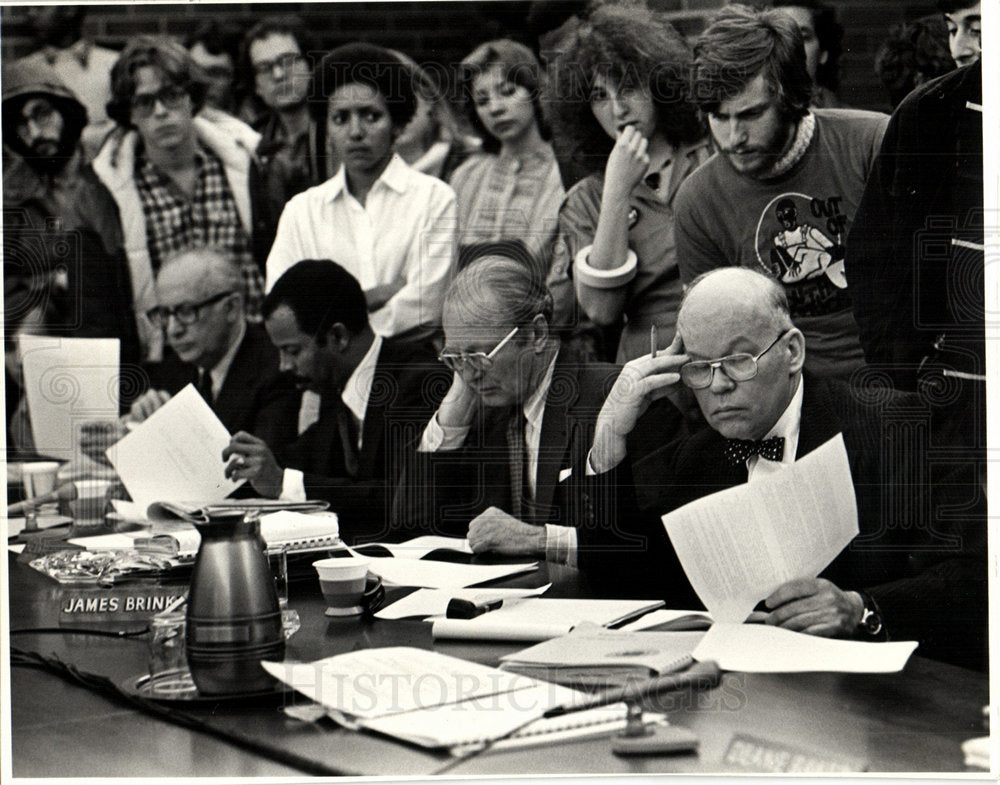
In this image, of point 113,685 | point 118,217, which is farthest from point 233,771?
point 118,217

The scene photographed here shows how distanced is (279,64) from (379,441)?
3.11ft

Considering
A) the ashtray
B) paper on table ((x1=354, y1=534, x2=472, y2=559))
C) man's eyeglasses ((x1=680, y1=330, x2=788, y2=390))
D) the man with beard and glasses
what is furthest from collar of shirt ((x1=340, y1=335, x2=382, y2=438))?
the ashtray

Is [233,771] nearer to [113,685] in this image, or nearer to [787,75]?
[113,685]

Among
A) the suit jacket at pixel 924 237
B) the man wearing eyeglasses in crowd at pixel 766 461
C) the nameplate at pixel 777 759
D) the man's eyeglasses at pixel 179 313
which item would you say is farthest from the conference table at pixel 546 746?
the man's eyeglasses at pixel 179 313

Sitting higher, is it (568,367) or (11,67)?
(11,67)

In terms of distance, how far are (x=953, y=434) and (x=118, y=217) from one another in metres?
2.09

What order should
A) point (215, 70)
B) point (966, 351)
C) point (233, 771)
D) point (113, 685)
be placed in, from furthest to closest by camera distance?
point (215, 70) → point (966, 351) → point (113, 685) → point (233, 771)

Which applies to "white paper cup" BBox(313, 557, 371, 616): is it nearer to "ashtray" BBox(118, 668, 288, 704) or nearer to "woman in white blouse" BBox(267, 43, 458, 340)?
"ashtray" BBox(118, 668, 288, 704)

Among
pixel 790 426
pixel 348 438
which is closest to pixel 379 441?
pixel 348 438

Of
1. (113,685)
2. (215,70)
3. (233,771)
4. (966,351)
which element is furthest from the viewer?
(215,70)

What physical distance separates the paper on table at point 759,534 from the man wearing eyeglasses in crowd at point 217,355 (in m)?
1.05

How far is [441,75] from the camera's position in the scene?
2781 mm

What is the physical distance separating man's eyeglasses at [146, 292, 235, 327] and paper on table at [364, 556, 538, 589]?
0.78 metres

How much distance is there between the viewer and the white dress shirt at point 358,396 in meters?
2.88
